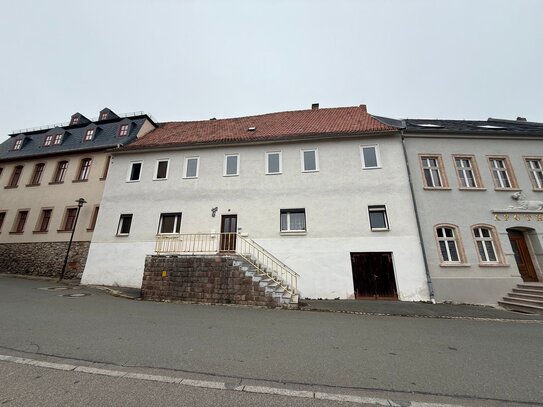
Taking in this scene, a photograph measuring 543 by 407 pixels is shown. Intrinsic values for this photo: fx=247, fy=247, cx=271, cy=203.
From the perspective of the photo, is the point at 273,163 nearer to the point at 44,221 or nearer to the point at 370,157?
the point at 370,157

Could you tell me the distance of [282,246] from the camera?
39.6 ft

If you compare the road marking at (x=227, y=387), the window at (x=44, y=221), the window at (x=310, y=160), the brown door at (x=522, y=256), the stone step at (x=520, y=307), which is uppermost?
the window at (x=310, y=160)

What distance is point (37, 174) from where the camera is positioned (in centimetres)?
1769

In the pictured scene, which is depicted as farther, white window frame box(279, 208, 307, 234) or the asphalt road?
white window frame box(279, 208, 307, 234)

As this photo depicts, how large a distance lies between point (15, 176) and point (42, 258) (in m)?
7.74

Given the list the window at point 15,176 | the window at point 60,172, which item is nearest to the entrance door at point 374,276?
the window at point 60,172

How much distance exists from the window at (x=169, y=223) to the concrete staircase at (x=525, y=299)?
15410mm

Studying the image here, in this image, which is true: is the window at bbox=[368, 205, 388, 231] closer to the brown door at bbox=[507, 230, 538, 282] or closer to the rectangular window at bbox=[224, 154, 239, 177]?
the brown door at bbox=[507, 230, 538, 282]

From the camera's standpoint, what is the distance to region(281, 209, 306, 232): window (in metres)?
12.5

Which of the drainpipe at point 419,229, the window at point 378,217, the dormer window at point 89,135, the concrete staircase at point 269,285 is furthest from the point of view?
the dormer window at point 89,135

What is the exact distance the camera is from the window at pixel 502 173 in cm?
1262

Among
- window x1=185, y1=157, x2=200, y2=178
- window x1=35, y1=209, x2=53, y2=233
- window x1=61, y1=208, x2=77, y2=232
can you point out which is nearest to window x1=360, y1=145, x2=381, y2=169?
window x1=185, y1=157, x2=200, y2=178

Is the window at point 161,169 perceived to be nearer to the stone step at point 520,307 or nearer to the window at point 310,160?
the window at point 310,160

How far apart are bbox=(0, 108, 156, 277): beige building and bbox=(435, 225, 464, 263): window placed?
62.1ft
